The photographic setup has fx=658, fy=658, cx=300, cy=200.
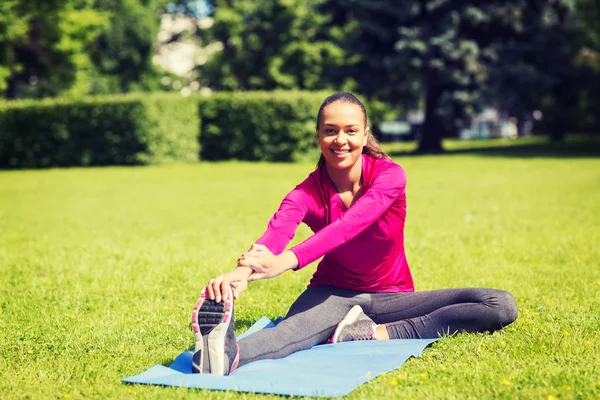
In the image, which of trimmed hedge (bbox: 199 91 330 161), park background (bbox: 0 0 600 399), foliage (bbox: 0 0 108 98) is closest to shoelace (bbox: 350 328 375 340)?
park background (bbox: 0 0 600 399)

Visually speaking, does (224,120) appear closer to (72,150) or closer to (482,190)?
(72,150)

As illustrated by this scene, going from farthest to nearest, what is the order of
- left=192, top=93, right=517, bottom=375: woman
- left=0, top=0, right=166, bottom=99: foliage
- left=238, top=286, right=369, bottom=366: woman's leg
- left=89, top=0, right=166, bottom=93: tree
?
left=89, top=0, right=166, bottom=93: tree, left=0, top=0, right=166, bottom=99: foliage, left=238, top=286, right=369, bottom=366: woman's leg, left=192, top=93, right=517, bottom=375: woman

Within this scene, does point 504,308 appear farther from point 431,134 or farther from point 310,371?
point 431,134

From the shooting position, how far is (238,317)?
524 centimetres

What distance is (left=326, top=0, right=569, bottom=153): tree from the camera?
27.7 metres

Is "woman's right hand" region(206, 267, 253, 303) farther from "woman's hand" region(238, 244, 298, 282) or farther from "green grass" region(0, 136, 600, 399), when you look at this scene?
"green grass" region(0, 136, 600, 399)

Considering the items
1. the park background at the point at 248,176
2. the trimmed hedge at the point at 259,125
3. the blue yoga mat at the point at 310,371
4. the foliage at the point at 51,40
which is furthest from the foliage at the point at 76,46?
the blue yoga mat at the point at 310,371

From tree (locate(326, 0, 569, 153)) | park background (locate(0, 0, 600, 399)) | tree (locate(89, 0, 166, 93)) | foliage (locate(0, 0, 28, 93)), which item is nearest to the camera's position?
park background (locate(0, 0, 600, 399))

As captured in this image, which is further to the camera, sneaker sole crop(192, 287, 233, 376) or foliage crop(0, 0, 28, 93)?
foliage crop(0, 0, 28, 93)

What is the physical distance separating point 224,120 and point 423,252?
19.4m

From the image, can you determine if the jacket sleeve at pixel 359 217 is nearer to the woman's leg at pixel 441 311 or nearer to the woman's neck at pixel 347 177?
the woman's neck at pixel 347 177

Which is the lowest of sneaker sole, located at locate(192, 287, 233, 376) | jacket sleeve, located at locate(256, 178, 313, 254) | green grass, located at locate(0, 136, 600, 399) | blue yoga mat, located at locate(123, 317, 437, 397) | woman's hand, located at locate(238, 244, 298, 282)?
green grass, located at locate(0, 136, 600, 399)

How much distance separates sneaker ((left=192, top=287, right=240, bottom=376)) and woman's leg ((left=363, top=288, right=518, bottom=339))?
48.0 inches

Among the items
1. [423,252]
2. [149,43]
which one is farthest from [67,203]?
[149,43]
